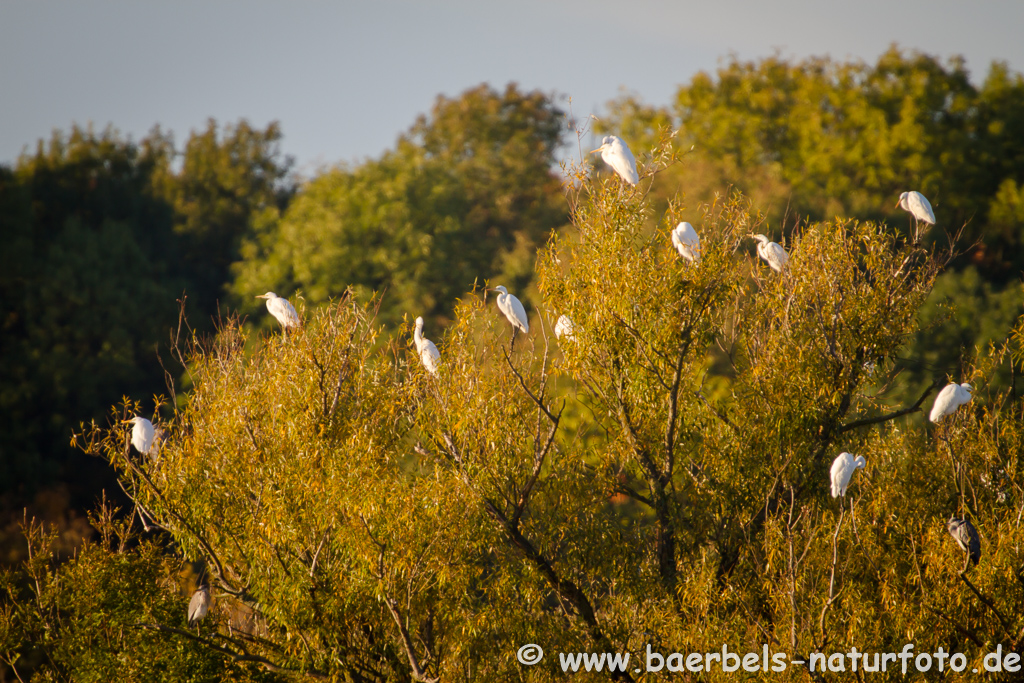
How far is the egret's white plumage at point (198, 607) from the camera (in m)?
7.92

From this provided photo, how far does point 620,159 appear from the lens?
314 inches

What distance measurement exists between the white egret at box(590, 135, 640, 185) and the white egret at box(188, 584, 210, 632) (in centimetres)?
535

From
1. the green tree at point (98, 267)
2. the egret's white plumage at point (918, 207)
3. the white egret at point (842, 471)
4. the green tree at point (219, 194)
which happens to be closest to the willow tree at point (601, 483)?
the white egret at point (842, 471)

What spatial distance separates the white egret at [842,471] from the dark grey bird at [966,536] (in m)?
0.85

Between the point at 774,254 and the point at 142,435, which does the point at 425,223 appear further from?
the point at 774,254

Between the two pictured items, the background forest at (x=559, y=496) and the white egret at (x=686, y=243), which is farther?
the white egret at (x=686, y=243)

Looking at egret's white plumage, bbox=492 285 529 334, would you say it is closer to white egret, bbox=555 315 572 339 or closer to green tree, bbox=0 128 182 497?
white egret, bbox=555 315 572 339

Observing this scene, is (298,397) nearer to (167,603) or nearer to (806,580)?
(167,603)

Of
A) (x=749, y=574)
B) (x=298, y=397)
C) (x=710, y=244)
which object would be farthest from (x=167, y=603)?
(x=710, y=244)

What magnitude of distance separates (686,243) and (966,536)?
10.1 ft

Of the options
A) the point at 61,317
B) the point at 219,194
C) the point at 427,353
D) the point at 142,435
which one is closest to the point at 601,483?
the point at 427,353

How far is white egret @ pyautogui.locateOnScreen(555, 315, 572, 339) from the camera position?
7449mm

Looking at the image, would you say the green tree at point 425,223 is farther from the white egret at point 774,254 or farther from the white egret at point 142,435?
the white egret at point 774,254

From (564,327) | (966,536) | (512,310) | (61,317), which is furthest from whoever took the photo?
(61,317)
